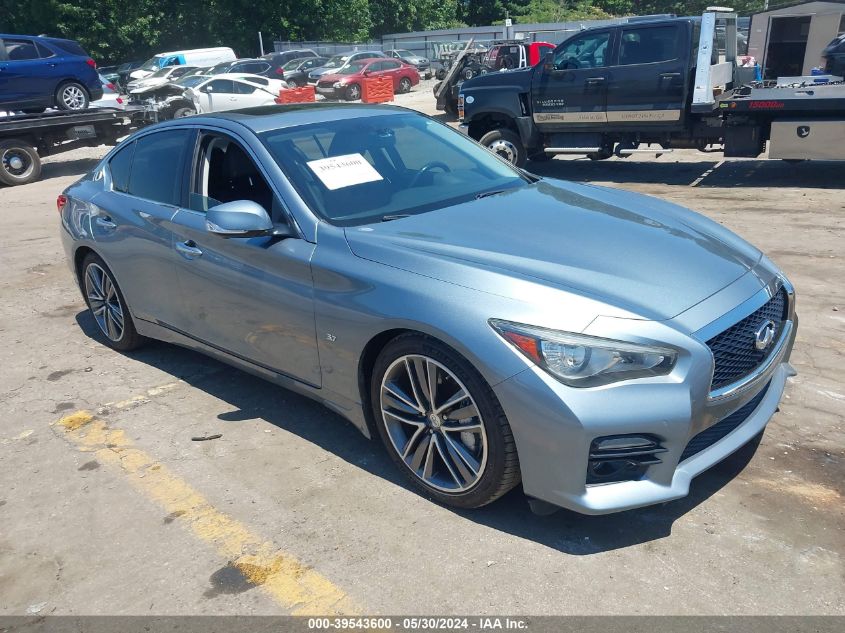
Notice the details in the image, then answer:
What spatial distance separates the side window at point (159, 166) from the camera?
15.0ft

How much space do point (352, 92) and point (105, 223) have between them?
26.6 m

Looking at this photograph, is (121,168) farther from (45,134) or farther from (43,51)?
(43,51)

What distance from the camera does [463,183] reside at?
4.28 metres

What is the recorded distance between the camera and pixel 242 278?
3980mm

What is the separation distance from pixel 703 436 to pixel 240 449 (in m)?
2.33

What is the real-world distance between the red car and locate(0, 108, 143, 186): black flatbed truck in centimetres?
1443

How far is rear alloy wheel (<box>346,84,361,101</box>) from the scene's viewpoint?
30.1m

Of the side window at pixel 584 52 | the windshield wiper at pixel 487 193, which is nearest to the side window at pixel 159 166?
the windshield wiper at pixel 487 193

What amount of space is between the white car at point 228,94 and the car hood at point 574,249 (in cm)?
1982

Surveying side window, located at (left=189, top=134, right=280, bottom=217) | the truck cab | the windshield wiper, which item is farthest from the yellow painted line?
the truck cab

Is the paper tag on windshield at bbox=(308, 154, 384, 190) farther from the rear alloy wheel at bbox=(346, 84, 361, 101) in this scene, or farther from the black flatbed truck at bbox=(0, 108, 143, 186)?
the rear alloy wheel at bbox=(346, 84, 361, 101)

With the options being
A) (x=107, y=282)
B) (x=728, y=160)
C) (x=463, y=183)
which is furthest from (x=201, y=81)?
(x=463, y=183)

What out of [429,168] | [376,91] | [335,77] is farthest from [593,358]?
[335,77]

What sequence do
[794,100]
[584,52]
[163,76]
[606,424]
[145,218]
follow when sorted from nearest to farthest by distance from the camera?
[606,424]
[145,218]
[794,100]
[584,52]
[163,76]
